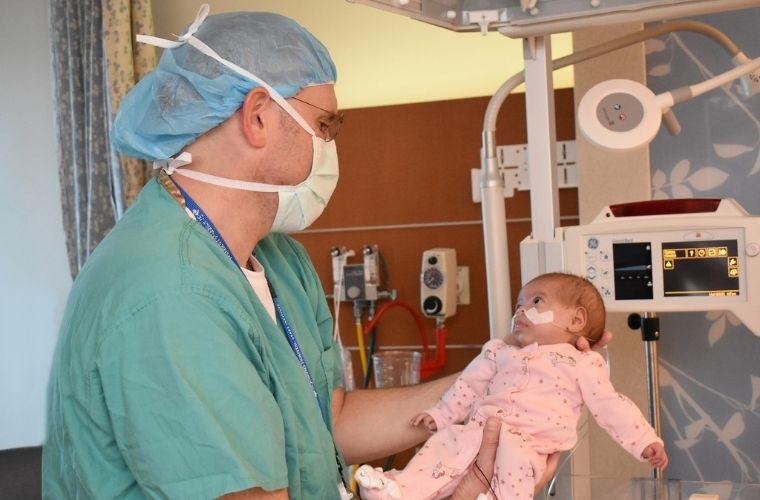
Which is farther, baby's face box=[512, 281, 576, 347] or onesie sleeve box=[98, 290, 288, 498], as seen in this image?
baby's face box=[512, 281, 576, 347]

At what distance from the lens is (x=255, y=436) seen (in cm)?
133

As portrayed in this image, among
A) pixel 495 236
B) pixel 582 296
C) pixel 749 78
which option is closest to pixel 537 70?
pixel 495 236

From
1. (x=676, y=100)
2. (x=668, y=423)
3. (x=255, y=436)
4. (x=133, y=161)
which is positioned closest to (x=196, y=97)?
(x=255, y=436)

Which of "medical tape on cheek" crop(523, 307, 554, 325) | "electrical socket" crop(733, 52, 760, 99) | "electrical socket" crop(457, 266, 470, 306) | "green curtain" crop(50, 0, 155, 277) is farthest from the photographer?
"green curtain" crop(50, 0, 155, 277)

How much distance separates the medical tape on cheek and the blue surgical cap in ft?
2.12

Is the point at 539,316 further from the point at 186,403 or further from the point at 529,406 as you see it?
the point at 186,403

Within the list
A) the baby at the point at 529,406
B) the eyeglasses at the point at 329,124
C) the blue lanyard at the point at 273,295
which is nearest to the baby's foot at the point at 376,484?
the baby at the point at 529,406

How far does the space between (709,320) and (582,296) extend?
1188 mm

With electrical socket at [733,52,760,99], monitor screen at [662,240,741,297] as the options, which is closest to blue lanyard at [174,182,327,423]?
monitor screen at [662,240,741,297]

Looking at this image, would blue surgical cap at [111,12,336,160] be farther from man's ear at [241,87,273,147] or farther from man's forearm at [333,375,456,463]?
man's forearm at [333,375,456,463]

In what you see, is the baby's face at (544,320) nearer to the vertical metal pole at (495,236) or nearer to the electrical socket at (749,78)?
the vertical metal pole at (495,236)

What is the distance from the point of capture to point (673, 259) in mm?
2016

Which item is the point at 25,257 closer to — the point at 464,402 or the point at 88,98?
the point at 88,98

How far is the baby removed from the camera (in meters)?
1.73
